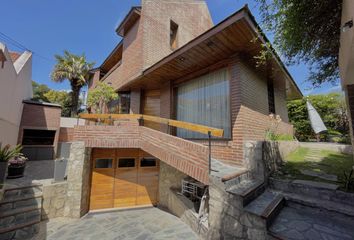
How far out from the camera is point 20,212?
17.9ft

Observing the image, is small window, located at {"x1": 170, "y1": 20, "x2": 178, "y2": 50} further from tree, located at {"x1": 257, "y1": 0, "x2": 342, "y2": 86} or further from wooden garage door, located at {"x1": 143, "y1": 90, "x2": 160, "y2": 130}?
tree, located at {"x1": 257, "y1": 0, "x2": 342, "y2": 86}

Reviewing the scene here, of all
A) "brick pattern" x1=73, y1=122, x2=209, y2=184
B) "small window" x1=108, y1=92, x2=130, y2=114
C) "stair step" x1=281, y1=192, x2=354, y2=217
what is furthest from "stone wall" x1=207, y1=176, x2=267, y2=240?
"small window" x1=108, y1=92, x2=130, y2=114

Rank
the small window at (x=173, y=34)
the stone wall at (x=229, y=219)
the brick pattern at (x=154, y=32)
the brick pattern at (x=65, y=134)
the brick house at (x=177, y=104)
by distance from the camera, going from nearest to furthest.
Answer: the stone wall at (x=229, y=219), the brick house at (x=177, y=104), the brick pattern at (x=154, y=32), the small window at (x=173, y=34), the brick pattern at (x=65, y=134)

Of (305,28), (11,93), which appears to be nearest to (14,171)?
(11,93)

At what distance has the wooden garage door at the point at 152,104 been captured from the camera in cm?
846

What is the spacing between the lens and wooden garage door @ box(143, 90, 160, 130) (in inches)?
333

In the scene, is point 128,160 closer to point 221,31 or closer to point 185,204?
point 185,204

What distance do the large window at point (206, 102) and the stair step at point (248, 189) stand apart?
5.75ft

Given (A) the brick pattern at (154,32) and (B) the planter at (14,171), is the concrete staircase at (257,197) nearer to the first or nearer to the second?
(A) the brick pattern at (154,32)

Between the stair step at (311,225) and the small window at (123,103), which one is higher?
the small window at (123,103)

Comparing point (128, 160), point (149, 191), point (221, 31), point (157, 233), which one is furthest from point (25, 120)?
point (221, 31)

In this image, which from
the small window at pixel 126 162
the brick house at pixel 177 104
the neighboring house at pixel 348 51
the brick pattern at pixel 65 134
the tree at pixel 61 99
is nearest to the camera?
the neighboring house at pixel 348 51

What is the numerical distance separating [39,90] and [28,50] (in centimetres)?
→ 1762

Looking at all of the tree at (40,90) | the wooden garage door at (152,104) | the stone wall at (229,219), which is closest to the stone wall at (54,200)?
the wooden garage door at (152,104)
